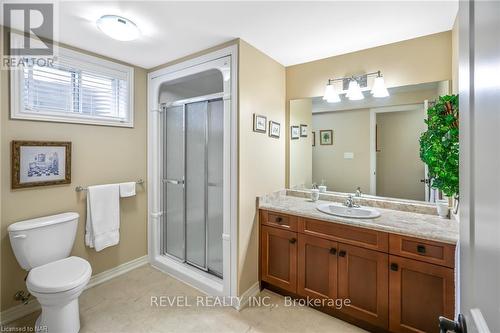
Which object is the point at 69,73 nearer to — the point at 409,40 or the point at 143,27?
the point at 143,27

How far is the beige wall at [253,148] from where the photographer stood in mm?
2176

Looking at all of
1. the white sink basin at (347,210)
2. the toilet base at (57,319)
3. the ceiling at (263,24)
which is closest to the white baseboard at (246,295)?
the white sink basin at (347,210)

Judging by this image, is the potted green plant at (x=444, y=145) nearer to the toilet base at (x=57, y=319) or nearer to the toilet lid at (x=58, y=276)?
the toilet lid at (x=58, y=276)

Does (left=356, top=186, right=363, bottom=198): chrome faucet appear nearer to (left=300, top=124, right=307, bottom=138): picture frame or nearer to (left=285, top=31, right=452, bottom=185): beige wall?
(left=300, top=124, right=307, bottom=138): picture frame

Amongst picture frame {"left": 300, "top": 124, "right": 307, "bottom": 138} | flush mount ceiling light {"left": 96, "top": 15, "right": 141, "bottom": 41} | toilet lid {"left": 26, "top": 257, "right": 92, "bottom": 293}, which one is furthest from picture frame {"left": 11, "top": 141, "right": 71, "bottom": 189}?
picture frame {"left": 300, "top": 124, "right": 307, "bottom": 138}

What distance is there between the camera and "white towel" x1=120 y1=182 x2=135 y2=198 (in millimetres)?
2583

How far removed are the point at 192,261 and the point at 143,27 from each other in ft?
7.57

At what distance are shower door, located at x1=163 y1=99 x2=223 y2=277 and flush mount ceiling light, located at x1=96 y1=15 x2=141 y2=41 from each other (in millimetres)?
889

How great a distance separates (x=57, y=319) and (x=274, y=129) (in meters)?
2.33

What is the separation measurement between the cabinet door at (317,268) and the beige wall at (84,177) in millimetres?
1892

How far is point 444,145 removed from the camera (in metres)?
1.46

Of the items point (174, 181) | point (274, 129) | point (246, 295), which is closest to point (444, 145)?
point (274, 129)

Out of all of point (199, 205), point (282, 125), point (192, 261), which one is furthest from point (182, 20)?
point (192, 261)

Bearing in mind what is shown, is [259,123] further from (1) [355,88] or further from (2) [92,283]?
(2) [92,283]
